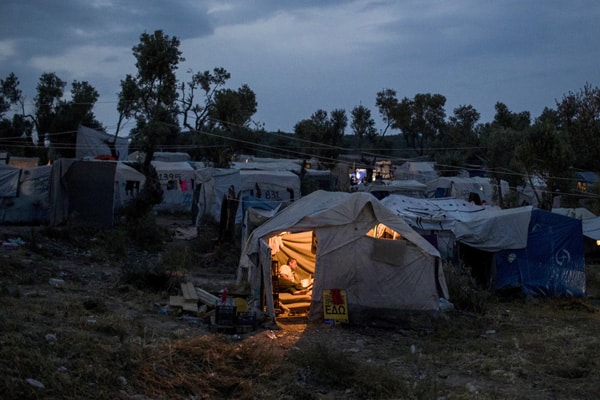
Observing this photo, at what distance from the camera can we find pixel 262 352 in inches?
334

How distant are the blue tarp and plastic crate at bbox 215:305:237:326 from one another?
7647 millimetres

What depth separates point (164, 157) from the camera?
3788cm

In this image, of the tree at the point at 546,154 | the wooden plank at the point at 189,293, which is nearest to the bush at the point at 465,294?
the wooden plank at the point at 189,293

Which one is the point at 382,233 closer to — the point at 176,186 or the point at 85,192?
the point at 85,192

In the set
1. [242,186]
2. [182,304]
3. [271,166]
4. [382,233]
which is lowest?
[182,304]

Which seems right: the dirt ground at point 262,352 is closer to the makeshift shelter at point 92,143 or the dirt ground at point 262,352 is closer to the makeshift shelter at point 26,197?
the makeshift shelter at point 26,197

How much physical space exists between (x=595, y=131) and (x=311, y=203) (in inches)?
607

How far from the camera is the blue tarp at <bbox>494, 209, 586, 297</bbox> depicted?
50.9ft

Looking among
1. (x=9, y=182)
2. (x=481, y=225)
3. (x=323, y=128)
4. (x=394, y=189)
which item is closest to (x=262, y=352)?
Result: (x=481, y=225)

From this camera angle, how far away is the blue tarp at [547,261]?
15.5 meters

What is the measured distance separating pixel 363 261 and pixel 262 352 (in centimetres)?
405

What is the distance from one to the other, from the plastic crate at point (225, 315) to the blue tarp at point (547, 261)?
7647 millimetres

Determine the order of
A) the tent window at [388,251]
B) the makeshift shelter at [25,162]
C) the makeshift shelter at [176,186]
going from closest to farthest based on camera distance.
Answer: the tent window at [388,251] < the makeshift shelter at [25,162] < the makeshift shelter at [176,186]

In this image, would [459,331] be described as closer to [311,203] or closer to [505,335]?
[505,335]
